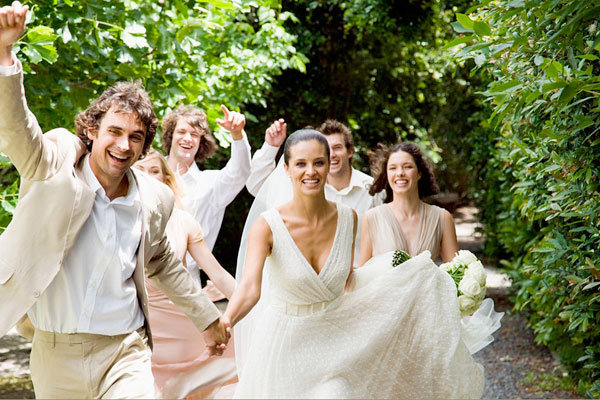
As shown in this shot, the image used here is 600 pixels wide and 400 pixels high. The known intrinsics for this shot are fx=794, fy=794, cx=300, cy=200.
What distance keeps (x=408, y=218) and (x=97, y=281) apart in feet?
9.39

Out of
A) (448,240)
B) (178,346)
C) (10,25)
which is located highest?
(10,25)

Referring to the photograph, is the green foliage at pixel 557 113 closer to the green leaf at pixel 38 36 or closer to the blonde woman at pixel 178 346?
the blonde woman at pixel 178 346

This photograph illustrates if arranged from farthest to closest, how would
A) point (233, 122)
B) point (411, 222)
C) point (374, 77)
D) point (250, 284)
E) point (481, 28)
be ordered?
point (374, 77)
point (233, 122)
point (411, 222)
point (250, 284)
point (481, 28)

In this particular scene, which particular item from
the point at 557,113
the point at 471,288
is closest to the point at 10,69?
the point at 557,113

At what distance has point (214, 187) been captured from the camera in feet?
21.6

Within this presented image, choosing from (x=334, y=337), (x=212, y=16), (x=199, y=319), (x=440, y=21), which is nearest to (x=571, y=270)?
(x=334, y=337)

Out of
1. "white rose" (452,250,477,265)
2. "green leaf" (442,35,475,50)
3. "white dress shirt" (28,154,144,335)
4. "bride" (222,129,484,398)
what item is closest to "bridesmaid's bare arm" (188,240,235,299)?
"bride" (222,129,484,398)

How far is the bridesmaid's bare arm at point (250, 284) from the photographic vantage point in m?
4.36

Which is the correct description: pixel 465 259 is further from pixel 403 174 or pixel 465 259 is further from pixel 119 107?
pixel 119 107

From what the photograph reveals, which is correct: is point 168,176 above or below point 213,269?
above

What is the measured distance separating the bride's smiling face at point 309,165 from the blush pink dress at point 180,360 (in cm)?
145

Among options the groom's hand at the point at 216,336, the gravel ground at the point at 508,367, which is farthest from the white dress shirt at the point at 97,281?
the gravel ground at the point at 508,367

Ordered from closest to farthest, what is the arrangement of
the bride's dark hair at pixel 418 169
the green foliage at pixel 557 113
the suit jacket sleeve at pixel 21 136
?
the suit jacket sleeve at pixel 21 136
the green foliage at pixel 557 113
the bride's dark hair at pixel 418 169

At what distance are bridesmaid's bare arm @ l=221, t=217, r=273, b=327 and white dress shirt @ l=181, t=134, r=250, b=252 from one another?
6.85 ft
